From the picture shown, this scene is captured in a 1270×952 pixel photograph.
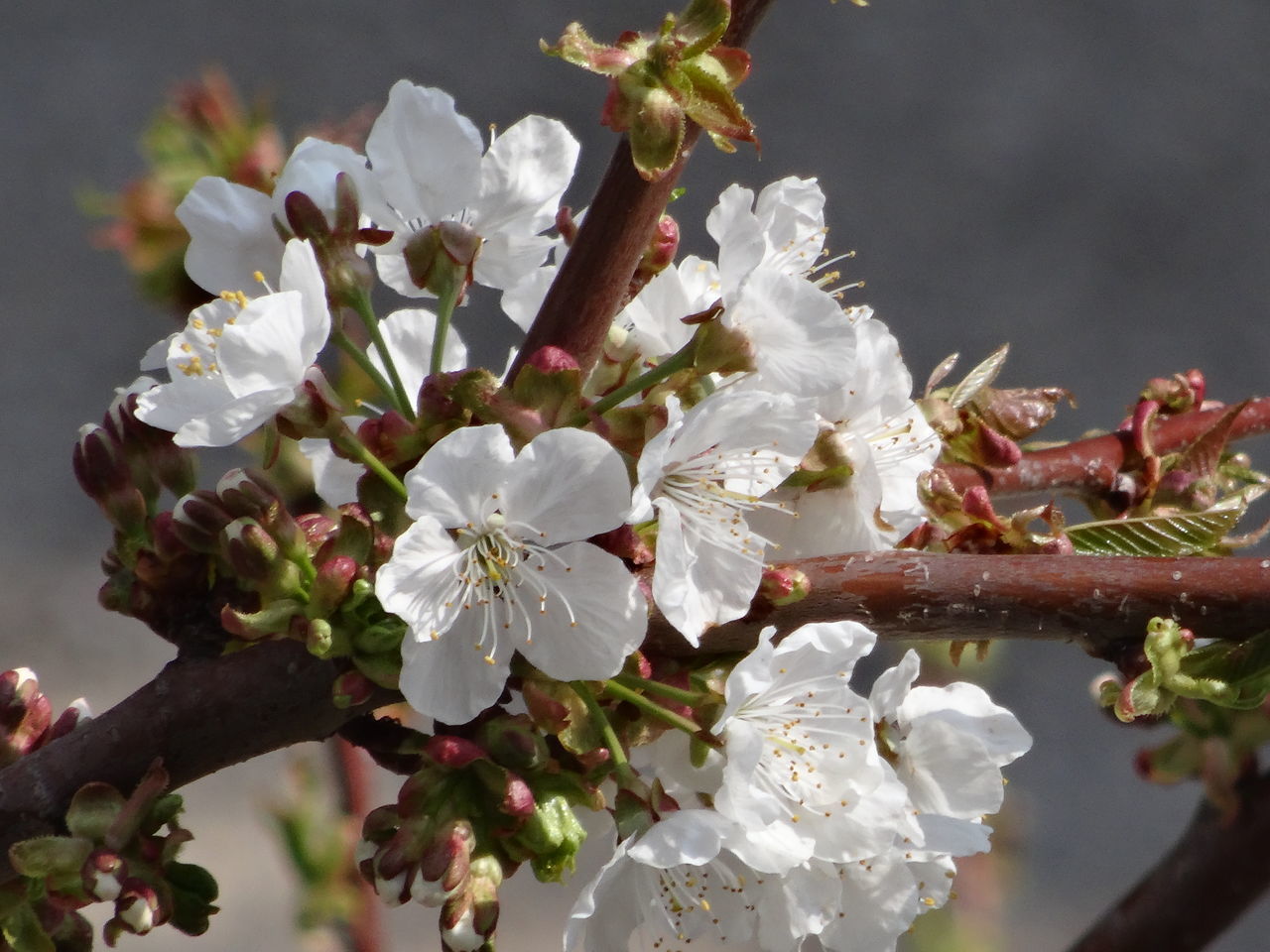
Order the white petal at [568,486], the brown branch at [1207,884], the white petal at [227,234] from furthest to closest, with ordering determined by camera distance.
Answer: the brown branch at [1207,884]
the white petal at [227,234]
the white petal at [568,486]

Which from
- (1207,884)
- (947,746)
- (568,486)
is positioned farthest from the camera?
(1207,884)

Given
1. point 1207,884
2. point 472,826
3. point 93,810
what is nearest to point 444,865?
point 472,826

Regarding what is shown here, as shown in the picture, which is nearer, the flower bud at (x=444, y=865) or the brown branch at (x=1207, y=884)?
the flower bud at (x=444, y=865)

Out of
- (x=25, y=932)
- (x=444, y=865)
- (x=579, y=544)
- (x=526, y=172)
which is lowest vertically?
(x=25, y=932)

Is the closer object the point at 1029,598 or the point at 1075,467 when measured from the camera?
the point at 1029,598

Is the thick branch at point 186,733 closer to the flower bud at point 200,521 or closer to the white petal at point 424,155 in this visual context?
the flower bud at point 200,521

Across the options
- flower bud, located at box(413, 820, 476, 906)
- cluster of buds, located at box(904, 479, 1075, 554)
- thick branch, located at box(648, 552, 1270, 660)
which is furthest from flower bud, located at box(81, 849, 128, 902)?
cluster of buds, located at box(904, 479, 1075, 554)

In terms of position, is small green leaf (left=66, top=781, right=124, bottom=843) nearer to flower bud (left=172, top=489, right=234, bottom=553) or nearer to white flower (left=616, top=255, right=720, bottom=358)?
flower bud (left=172, top=489, right=234, bottom=553)

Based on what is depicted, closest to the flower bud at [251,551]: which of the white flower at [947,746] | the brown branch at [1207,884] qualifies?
the white flower at [947,746]

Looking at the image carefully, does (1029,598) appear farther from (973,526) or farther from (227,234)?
(227,234)
